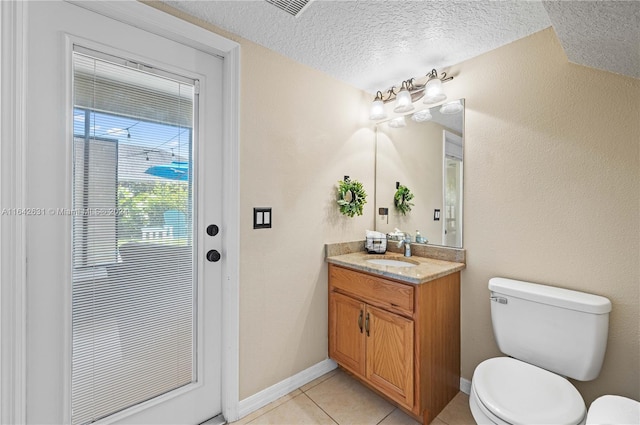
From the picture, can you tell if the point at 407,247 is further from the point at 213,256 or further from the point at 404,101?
the point at 213,256

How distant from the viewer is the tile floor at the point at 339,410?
165 centimetres

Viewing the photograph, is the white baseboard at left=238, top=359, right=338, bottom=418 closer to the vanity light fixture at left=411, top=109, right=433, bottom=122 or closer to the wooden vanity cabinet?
the wooden vanity cabinet

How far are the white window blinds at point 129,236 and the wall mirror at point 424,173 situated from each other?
59.0 inches

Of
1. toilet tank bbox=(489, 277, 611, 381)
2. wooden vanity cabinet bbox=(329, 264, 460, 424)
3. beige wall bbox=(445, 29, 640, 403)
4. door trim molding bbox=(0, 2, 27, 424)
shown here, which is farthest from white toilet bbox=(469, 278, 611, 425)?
door trim molding bbox=(0, 2, 27, 424)

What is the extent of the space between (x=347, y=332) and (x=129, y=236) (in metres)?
1.45

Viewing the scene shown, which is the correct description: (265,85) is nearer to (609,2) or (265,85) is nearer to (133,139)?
(133,139)

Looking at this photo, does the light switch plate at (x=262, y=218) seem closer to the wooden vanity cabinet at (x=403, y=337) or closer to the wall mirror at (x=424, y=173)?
the wooden vanity cabinet at (x=403, y=337)

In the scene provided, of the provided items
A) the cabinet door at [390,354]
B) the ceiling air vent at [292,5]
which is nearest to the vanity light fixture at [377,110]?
the ceiling air vent at [292,5]

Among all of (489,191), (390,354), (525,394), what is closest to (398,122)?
(489,191)

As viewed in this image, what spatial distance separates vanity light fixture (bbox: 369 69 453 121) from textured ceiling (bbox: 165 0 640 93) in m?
0.12

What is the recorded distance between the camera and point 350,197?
7.30ft

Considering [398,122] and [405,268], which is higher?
[398,122]

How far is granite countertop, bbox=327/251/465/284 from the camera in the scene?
1587 millimetres

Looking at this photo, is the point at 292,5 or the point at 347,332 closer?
the point at 292,5
